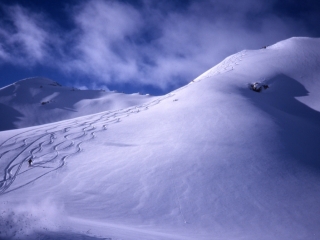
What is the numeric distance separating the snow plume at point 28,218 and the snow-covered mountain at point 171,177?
0.02 meters

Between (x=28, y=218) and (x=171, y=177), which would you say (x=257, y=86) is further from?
(x=28, y=218)

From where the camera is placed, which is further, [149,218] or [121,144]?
[121,144]

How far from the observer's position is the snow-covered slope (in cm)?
2150

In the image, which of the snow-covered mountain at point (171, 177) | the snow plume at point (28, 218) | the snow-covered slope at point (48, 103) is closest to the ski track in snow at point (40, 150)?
the snow-covered mountain at point (171, 177)

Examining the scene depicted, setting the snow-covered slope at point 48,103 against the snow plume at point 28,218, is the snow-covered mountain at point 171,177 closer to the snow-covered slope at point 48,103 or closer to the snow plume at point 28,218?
the snow plume at point 28,218

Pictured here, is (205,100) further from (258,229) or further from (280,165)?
(258,229)

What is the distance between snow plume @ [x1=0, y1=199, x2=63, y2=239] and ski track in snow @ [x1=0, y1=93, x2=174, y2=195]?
4.53ft

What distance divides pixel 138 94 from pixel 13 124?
15.6 metres

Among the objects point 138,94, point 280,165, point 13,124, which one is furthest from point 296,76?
point 13,124

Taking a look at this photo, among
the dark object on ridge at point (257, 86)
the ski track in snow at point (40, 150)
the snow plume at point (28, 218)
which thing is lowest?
the snow plume at point (28, 218)

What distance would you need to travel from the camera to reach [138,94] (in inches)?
1051

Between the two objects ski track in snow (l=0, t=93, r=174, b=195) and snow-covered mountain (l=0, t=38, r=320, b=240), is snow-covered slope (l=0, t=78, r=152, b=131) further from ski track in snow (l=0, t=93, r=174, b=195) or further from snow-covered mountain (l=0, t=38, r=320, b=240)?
snow-covered mountain (l=0, t=38, r=320, b=240)

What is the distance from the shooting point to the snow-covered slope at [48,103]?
2150 cm

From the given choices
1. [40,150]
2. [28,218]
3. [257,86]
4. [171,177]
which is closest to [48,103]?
[40,150]
